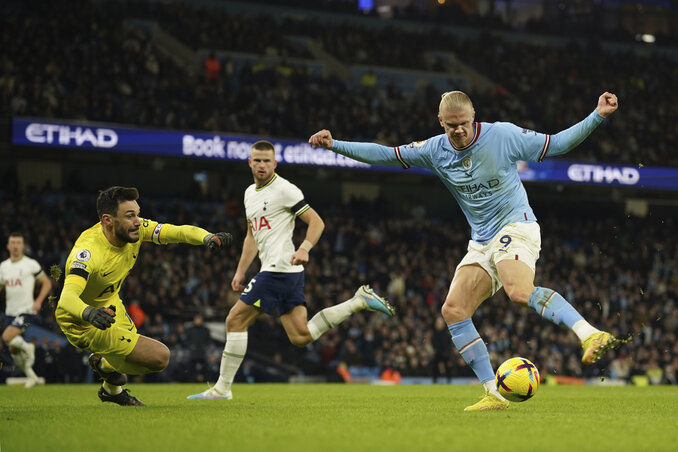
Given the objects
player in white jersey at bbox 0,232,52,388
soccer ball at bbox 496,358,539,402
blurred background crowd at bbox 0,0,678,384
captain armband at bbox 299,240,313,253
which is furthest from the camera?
blurred background crowd at bbox 0,0,678,384

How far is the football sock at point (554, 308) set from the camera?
613cm

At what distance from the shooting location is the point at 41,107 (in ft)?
70.1

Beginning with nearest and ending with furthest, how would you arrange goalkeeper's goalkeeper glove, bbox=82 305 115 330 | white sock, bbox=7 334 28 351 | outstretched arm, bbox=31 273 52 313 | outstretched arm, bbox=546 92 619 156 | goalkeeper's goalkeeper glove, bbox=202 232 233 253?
1. goalkeeper's goalkeeper glove, bbox=82 305 115 330
2. outstretched arm, bbox=546 92 619 156
3. goalkeeper's goalkeeper glove, bbox=202 232 233 253
4. outstretched arm, bbox=31 273 52 313
5. white sock, bbox=7 334 28 351

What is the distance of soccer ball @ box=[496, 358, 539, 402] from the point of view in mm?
6711

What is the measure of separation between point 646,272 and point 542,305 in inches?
898

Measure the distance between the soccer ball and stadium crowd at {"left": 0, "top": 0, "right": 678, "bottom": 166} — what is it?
1708cm

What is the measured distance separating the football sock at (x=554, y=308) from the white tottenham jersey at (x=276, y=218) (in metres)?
3.42

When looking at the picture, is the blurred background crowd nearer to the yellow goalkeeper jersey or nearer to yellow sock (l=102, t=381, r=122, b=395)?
yellow sock (l=102, t=381, r=122, b=395)

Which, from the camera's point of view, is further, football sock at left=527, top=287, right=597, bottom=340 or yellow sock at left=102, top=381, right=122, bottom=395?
yellow sock at left=102, top=381, right=122, bottom=395

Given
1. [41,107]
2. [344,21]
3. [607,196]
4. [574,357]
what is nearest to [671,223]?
[607,196]

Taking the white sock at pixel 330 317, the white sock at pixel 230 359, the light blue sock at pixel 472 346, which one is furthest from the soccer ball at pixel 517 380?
the white sock at pixel 230 359

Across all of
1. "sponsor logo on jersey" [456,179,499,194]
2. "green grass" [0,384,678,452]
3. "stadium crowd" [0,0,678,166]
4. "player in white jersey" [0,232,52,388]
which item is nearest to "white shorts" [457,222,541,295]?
"sponsor logo on jersey" [456,179,499,194]

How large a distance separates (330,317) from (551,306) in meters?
3.76

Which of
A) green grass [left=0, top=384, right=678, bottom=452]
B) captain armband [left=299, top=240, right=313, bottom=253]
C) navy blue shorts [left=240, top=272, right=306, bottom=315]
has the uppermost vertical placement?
captain armband [left=299, top=240, right=313, bottom=253]
